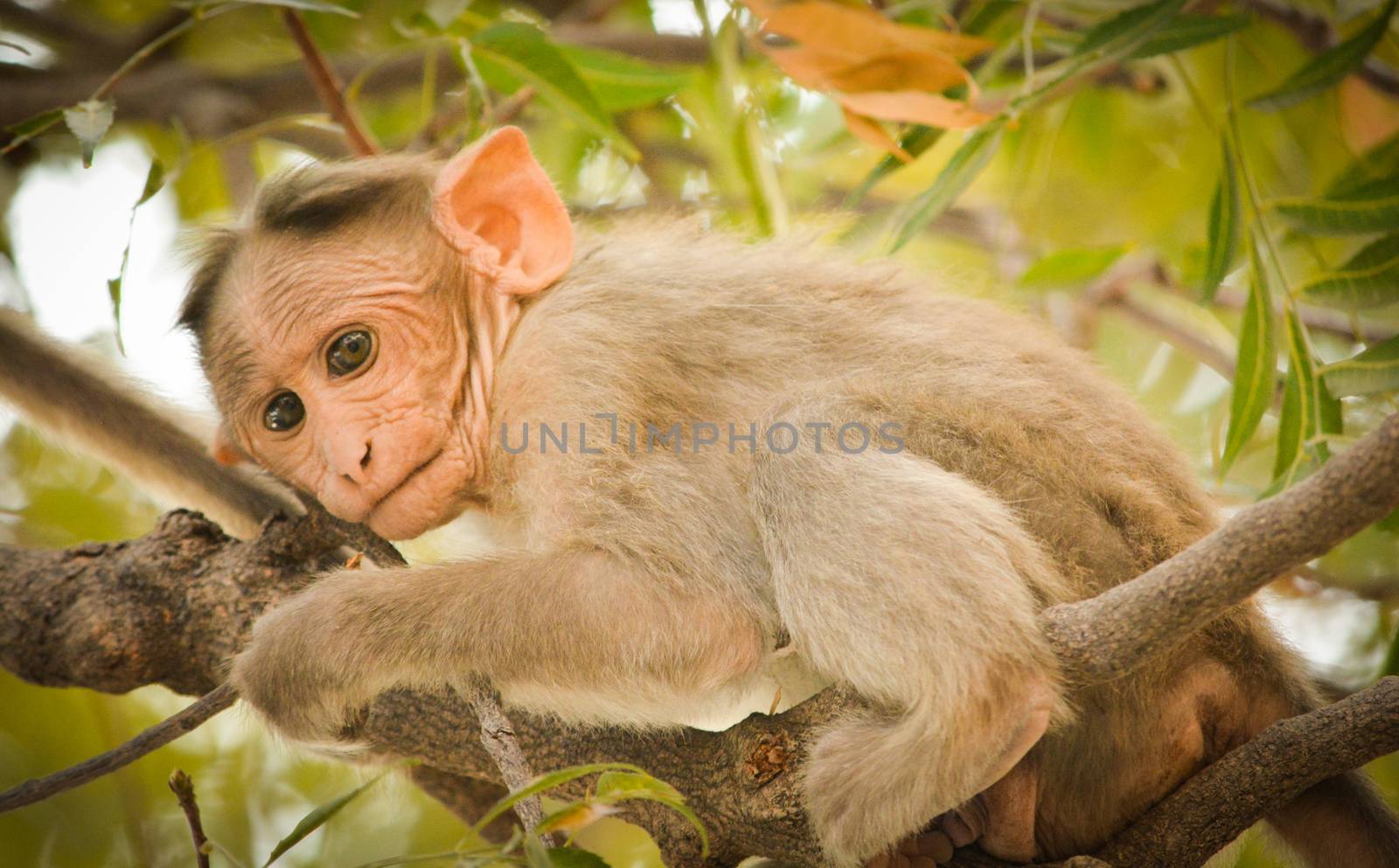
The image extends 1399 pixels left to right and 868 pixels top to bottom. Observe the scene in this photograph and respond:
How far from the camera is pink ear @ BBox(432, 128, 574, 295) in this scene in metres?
3.34

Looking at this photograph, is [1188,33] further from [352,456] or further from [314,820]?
[314,820]

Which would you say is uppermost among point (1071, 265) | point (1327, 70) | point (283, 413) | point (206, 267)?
point (206, 267)

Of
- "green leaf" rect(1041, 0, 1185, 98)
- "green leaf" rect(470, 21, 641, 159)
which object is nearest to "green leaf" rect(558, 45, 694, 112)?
"green leaf" rect(470, 21, 641, 159)

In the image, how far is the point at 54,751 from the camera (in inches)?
177

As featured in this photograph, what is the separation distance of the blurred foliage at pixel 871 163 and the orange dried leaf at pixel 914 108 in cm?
1

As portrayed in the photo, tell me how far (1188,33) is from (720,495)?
6.84 ft

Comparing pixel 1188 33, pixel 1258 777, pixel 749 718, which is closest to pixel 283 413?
pixel 749 718

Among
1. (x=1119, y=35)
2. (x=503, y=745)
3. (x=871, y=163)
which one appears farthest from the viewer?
(x=871, y=163)

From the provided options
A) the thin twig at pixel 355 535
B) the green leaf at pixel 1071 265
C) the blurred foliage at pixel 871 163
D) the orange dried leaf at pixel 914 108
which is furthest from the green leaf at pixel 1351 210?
the thin twig at pixel 355 535

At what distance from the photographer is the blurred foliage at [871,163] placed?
342 cm

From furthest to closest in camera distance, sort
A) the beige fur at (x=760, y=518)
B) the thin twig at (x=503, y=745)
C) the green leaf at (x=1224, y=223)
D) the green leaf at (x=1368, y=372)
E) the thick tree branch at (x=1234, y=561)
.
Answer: the green leaf at (x=1224, y=223), the green leaf at (x=1368, y=372), the beige fur at (x=760, y=518), the thin twig at (x=503, y=745), the thick tree branch at (x=1234, y=561)

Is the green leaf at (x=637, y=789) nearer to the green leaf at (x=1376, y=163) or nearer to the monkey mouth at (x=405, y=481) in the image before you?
the monkey mouth at (x=405, y=481)

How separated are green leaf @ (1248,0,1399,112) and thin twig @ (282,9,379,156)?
293 cm

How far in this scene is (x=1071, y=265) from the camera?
4.18 meters
